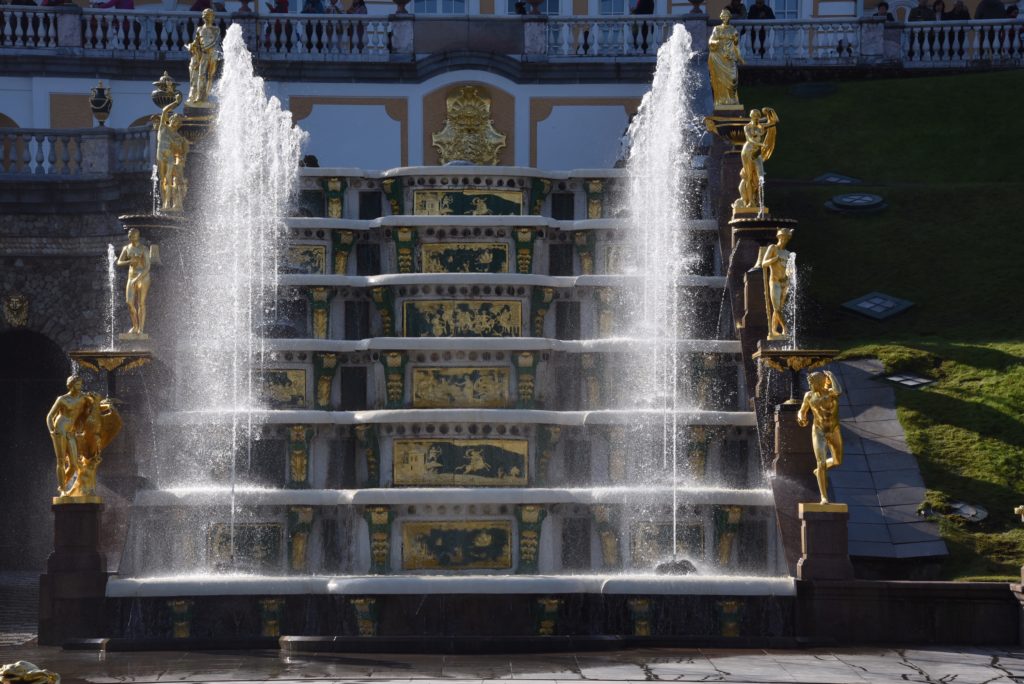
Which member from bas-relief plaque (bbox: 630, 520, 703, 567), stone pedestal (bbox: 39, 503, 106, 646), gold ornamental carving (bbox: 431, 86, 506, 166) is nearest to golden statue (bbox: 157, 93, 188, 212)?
stone pedestal (bbox: 39, 503, 106, 646)

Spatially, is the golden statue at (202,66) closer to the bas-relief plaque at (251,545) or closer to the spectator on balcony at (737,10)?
the bas-relief plaque at (251,545)

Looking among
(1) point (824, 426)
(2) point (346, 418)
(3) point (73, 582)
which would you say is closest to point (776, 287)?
(1) point (824, 426)

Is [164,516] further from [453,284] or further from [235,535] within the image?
[453,284]

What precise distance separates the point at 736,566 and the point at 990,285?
317 inches

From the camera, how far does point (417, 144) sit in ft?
122

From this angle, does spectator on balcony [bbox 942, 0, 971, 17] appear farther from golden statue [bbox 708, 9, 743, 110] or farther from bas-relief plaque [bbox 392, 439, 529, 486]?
bas-relief plaque [bbox 392, 439, 529, 486]

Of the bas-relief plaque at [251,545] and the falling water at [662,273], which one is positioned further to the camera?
the falling water at [662,273]

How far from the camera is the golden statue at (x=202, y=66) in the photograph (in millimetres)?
27109

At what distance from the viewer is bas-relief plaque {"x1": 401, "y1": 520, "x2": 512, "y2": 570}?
20469 mm

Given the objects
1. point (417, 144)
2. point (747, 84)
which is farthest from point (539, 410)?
point (747, 84)

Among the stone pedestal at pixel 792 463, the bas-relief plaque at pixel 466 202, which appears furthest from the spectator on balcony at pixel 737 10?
the stone pedestal at pixel 792 463

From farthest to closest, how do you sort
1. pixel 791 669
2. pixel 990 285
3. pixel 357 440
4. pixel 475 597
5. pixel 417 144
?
pixel 417 144
pixel 990 285
pixel 357 440
pixel 475 597
pixel 791 669

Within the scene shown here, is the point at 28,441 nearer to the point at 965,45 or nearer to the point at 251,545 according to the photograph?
the point at 251,545

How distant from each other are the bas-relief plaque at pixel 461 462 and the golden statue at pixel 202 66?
7883 millimetres
